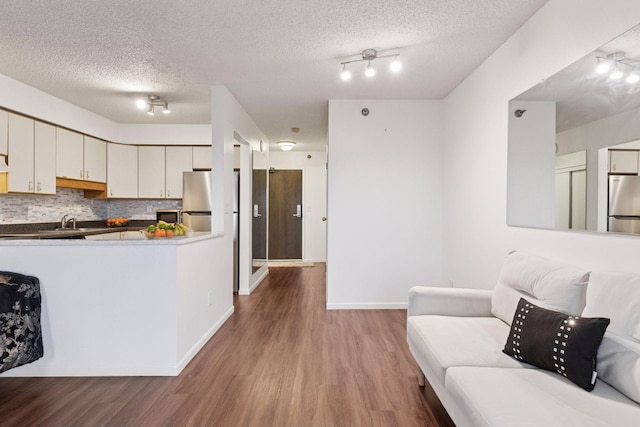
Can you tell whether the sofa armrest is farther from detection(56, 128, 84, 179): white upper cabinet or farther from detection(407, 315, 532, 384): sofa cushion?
detection(56, 128, 84, 179): white upper cabinet

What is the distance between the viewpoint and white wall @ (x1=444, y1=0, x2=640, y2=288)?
180cm

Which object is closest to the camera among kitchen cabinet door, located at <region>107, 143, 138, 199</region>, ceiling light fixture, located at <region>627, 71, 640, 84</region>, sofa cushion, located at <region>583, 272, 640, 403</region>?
sofa cushion, located at <region>583, 272, 640, 403</region>

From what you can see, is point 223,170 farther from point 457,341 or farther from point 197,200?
point 457,341

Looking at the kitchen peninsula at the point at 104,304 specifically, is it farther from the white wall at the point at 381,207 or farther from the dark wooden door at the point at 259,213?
the dark wooden door at the point at 259,213

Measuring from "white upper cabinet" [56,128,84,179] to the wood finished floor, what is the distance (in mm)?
2738

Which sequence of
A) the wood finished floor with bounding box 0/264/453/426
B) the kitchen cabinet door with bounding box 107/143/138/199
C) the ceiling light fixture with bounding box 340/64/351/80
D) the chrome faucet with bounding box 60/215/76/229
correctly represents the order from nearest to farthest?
the wood finished floor with bounding box 0/264/453/426
the ceiling light fixture with bounding box 340/64/351/80
the chrome faucet with bounding box 60/215/76/229
the kitchen cabinet door with bounding box 107/143/138/199

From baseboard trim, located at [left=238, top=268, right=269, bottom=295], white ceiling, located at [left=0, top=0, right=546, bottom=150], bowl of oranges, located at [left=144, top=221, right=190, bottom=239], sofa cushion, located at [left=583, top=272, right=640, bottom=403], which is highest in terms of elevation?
white ceiling, located at [left=0, top=0, right=546, bottom=150]

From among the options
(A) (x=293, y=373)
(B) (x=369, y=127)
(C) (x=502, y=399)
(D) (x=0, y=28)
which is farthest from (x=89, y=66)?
(C) (x=502, y=399)

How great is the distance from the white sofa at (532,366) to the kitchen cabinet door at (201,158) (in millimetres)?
4306

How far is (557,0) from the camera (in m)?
2.11

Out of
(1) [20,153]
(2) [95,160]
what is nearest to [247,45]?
(1) [20,153]

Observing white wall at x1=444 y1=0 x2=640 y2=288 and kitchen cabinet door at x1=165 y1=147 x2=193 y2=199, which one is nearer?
white wall at x1=444 y1=0 x2=640 y2=288

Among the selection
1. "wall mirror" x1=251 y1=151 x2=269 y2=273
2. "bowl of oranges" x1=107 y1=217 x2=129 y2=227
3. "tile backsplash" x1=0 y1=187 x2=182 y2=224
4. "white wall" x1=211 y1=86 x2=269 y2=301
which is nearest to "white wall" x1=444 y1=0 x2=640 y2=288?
"white wall" x1=211 y1=86 x2=269 y2=301

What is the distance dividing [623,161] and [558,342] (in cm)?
94
